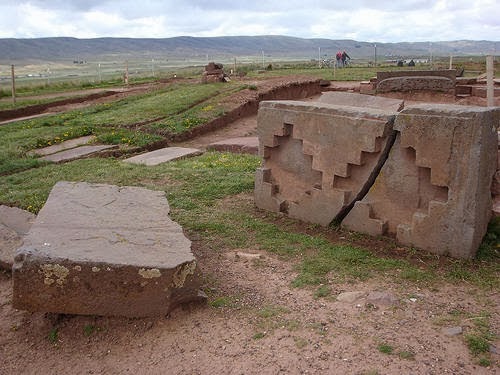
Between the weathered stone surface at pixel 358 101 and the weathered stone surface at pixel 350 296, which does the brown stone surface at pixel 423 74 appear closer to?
the weathered stone surface at pixel 358 101

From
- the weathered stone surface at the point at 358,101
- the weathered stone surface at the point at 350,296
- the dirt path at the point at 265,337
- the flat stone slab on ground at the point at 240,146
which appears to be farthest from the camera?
the flat stone slab on ground at the point at 240,146

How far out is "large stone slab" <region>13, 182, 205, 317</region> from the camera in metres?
4.27

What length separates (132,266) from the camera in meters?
4.30

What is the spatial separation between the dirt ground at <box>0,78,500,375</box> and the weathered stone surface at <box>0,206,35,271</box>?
58 cm

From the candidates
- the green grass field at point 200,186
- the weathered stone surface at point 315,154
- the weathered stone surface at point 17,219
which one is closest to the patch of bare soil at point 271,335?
the green grass field at point 200,186

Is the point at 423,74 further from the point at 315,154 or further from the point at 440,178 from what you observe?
the point at 440,178

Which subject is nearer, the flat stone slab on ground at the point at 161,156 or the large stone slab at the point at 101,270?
the large stone slab at the point at 101,270

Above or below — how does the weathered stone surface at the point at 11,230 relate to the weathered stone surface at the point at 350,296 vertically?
above

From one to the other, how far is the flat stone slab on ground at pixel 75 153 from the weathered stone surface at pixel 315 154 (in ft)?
17.6

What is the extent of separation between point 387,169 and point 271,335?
2.57 m

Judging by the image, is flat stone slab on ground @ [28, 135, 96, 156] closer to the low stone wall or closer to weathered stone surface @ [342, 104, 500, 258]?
weathered stone surface @ [342, 104, 500, 258]

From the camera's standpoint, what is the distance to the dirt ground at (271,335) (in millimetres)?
3936

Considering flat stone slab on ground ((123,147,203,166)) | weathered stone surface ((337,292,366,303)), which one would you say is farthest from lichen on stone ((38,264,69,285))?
flat stone slab on ground ((123,147,203,166))

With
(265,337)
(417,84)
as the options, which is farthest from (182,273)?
(417,84)
